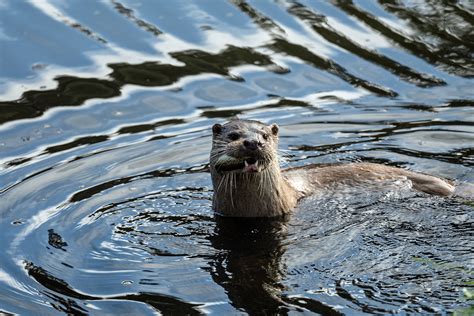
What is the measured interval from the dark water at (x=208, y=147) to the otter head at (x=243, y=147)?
0.42 m

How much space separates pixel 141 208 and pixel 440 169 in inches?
88.6

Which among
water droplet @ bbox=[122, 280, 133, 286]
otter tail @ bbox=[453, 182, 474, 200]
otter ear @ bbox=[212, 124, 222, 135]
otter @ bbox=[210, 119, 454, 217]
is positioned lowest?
water droplet @ bbox=[122, 280, 133, 286]

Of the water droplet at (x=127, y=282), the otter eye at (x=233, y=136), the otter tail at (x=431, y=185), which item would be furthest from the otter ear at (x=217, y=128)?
the water droplet at (x=127, y=282)

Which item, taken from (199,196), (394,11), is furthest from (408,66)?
(199,196)

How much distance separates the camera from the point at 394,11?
11.5 metres

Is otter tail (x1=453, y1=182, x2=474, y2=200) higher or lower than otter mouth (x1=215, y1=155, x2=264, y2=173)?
lower

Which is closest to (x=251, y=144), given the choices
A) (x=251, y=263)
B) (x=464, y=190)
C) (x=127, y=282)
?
(x=251, y=263)

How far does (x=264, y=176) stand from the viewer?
7.09m

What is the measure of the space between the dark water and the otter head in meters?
0.42

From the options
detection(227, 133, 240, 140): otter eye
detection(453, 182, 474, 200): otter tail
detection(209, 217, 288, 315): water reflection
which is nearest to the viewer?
detection(209, 217, 288, 315): water reflection

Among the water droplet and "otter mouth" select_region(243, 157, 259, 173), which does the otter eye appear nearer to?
"otter mouth" select_region(243, 157, 259, 173)

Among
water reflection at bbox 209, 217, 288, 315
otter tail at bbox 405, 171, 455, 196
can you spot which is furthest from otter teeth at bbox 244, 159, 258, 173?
otter tail at bbox 405, 171, 455, 196

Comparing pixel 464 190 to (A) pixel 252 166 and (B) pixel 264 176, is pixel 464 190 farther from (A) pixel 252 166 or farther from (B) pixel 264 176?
(A) pixel 252 166

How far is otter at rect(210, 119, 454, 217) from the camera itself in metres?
6.83
